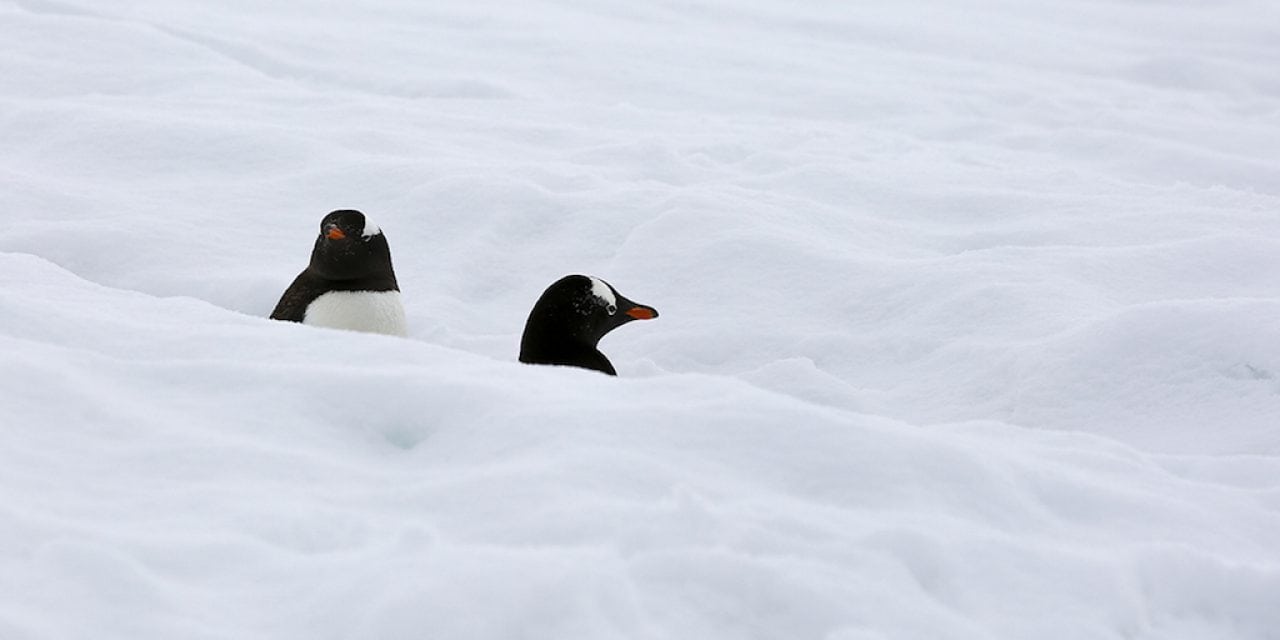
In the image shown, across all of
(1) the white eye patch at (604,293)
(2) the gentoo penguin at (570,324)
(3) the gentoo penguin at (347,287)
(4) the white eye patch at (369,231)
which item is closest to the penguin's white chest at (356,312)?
(3) the gentoo penguin at (347,287)

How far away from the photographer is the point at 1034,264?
497 centimetres

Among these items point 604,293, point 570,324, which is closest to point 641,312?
point 604,293

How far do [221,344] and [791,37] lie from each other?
999cm

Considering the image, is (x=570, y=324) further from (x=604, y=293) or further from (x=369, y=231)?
(x=369, y=231)

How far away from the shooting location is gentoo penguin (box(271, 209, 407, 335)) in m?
4.39

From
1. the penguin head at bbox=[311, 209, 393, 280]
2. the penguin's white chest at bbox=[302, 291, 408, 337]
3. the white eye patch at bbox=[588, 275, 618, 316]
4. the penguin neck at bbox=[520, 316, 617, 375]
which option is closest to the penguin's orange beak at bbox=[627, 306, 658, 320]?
the white eye patch at bbox=[588, 275, 618, 316]

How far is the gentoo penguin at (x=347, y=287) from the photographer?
14.4ft

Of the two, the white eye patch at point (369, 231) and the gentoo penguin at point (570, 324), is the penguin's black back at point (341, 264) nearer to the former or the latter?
the white eye patch at point (369, 231)

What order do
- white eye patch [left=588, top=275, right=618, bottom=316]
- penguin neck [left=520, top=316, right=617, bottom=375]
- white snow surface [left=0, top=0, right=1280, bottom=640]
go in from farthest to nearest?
1. white eye patch [left=588, top=275, right=618, bottom=316]
2. penguin neck [left=520, top=316, right=617, bottom=375]
3. white snow surface [left=0, top=0, right=1280, bottom=640]

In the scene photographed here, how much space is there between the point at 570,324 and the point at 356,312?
0.73 metres

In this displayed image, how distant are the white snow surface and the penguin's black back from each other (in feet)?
1.25

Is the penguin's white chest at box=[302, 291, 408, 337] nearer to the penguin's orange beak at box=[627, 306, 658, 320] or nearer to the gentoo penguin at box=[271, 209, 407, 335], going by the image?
the gentoo penguin at box=[271, 209, 407, 335]

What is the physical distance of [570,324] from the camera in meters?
4.21

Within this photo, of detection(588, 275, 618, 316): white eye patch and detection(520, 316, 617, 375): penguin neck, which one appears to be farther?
detection(588, 275, 618, 316): white eye patch
